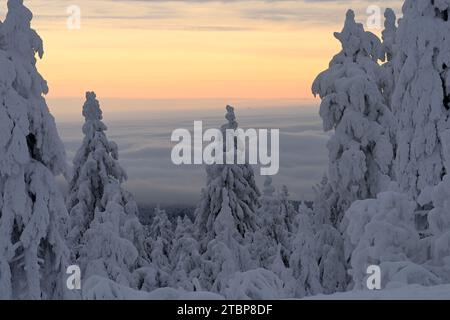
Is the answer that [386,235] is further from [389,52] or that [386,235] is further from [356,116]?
[389,52]

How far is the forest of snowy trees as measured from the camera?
15672 mm

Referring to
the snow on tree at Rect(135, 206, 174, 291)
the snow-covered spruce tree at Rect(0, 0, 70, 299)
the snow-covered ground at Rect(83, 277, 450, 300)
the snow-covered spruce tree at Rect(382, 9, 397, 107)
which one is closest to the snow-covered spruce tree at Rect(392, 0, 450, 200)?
the snow-covered spruce tree at Rect(382, 9, 397, 107)

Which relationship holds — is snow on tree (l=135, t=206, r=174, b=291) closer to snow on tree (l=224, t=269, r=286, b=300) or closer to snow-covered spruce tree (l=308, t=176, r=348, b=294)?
snow-covered spruce tree (l=308, t=176, r=348, b=294)

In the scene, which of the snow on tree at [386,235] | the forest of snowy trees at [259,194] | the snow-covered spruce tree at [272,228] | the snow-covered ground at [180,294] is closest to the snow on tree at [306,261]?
the forest of snowy trees at [259,194]

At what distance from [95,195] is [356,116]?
14095mm

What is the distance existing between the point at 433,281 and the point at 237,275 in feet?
16.9

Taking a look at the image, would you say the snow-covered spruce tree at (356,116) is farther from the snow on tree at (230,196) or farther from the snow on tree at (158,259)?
the snow on tree at (230,196)

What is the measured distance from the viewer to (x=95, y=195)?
34625 mm

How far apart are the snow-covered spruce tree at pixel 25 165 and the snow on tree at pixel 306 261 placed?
10932 millimetres

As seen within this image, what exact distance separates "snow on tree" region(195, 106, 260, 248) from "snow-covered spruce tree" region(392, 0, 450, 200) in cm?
1830

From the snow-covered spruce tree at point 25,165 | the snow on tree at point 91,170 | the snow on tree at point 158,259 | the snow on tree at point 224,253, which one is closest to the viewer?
the snow-covered spruce tree at point 25,165

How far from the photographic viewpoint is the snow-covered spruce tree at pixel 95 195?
31.7 meters

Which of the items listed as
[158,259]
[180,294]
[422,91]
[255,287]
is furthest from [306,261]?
[180,294]

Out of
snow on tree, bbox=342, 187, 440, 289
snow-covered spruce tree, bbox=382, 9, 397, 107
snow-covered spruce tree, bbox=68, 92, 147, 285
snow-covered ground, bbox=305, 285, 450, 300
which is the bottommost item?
snow-covered ground, bbox=305, 285, 450, 300
